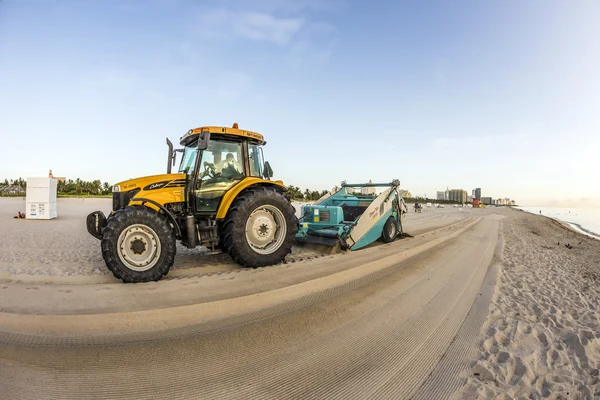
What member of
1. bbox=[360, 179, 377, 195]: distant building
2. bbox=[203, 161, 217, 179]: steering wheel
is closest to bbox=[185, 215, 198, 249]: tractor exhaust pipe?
bbox=[203, 161, 217, 179]: steering wheel

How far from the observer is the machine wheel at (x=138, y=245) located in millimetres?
3895

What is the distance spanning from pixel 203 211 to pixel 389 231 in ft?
17.6

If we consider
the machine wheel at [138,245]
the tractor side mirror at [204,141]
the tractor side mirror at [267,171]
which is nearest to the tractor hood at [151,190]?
the machine wheel at [138,245]

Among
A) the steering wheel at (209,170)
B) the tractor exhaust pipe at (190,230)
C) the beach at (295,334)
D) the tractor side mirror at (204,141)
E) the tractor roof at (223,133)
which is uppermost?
the tractor roof at (223,133)

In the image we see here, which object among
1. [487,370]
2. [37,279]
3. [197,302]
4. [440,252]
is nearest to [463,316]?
[487,370]

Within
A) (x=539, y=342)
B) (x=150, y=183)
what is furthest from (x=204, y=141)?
(x=539, y=342)

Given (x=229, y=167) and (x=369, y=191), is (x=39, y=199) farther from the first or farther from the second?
(x=369, y=191)

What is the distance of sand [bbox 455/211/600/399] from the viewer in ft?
7.11

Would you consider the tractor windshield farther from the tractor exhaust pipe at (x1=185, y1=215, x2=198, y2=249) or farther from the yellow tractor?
the tractor exhaust pipe at (x1=185, y1=215, x2=198, y2=249)

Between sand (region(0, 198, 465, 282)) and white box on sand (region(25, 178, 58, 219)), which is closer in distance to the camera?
sand (region(0, 198, 465, 282))

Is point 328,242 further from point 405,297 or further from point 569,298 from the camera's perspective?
point 569,298

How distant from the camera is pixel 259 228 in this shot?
17.2 ft

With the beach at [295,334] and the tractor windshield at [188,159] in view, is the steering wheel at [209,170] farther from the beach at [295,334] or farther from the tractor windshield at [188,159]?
the beach at [295,334]

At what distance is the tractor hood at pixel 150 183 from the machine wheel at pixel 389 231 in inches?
220
